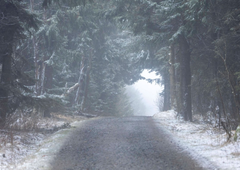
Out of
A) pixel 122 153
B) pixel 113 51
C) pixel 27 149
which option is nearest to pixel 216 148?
pixel 122 153

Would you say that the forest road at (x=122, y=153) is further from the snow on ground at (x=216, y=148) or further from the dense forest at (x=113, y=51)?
the dense forest at (x=113, y=51)

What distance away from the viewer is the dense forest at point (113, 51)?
9.84 meters

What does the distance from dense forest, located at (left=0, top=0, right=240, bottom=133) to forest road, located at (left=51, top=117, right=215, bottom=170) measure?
1.96 m

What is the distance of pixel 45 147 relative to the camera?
8.05m

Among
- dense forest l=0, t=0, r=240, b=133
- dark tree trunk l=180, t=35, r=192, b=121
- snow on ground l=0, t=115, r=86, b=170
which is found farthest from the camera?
dark tree trunk l=180, t=35, r=192, b=121

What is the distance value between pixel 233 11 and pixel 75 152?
7720mm

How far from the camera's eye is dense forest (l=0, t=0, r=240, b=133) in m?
9.84

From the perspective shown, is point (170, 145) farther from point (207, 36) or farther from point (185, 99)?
point (207, 36)

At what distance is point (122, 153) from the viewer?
7.48m

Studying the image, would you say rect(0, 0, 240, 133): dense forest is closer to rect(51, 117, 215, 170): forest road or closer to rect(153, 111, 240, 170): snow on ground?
rect(153, 111, 240, 170): snow on ground

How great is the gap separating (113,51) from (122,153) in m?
22.8

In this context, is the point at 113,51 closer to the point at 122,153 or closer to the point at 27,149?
the point at 27,149

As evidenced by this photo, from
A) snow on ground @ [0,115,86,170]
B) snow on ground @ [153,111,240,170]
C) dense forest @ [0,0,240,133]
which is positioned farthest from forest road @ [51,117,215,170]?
dense forest @ [0,0,240,133]

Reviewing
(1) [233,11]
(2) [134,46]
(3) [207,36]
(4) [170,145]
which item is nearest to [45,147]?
(4) [170,145]
